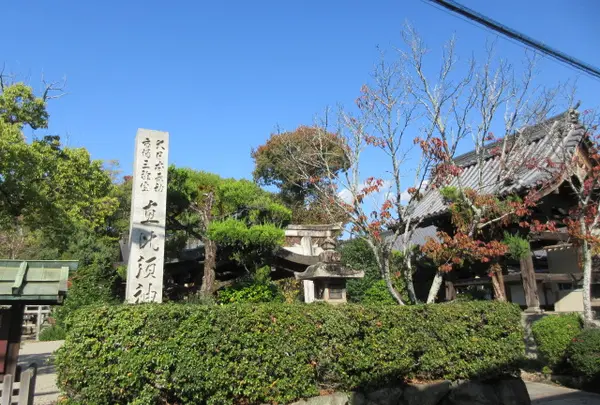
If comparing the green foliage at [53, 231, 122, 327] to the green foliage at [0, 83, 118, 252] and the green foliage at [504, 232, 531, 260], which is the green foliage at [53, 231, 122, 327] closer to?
the green foliage at [0, 83, 118, 252]

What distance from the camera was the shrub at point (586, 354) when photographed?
8.35m

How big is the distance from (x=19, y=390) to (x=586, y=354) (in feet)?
31.0

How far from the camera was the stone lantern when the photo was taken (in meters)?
10.6

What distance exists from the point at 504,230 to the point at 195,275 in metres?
9.47

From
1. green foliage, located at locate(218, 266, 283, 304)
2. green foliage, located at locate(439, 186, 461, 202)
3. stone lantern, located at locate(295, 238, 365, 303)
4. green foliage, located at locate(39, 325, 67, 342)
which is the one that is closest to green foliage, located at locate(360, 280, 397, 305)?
green foliage, located at locate(218, 266, 283, 304)

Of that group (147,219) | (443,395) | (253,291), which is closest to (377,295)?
(253,291)

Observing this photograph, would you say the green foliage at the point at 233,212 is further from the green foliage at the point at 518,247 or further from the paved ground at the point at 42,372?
the green foliage at the point at 518,247

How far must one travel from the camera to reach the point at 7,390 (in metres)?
5.48

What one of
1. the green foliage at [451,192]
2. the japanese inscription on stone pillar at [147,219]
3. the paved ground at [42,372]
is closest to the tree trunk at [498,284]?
the green foliage at [451,192]

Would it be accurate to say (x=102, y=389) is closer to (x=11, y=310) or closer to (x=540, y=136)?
(x=11, y=310)

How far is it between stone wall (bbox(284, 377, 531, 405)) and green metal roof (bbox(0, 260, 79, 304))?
3.78 m

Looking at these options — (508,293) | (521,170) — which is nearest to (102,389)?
(521,170)

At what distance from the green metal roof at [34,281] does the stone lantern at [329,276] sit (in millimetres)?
5545

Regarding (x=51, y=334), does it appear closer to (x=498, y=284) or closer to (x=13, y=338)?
(x=13, y=338)
